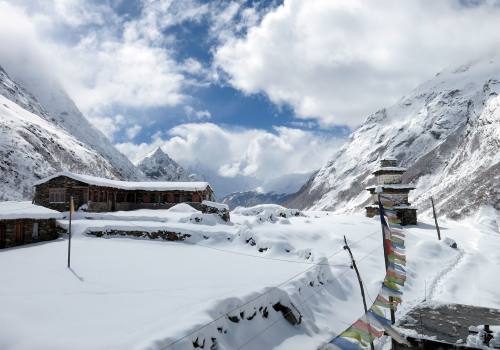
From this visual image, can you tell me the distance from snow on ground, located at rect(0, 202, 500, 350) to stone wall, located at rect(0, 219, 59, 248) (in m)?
1.01

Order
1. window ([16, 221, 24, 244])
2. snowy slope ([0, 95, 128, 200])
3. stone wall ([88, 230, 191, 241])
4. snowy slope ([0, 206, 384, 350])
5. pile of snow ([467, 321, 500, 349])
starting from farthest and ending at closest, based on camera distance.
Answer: snowy slope ([0, 95, 128, 200]) → stone wall ([88, 230, 191, 241]) → window ([16, 221, 24, 244]) → pile of snow ([467, 321, 500, 349]) → snowy slope ([0, 206, 384, 350])

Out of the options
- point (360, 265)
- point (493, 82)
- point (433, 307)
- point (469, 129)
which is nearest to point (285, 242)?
point (360, 265)

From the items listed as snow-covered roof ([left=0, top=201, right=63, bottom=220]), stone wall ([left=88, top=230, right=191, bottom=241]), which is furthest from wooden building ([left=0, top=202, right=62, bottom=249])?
stone wall ([left=88, top=230, right=191, bottom=241])

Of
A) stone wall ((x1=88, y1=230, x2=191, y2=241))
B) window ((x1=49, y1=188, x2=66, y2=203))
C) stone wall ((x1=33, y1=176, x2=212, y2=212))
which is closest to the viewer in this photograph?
stone wall ((x1=88, y1=230, x2=191, y2=241))

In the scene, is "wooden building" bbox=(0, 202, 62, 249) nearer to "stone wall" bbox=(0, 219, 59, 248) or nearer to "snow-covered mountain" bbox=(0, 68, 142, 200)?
"stone wall" bbox=(0, 219, 59, 248)

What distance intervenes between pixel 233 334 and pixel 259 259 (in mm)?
10061

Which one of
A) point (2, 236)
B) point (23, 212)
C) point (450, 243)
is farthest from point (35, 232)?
point (450, 243)

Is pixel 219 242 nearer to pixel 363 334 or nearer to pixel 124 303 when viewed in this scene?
pixel 124 303

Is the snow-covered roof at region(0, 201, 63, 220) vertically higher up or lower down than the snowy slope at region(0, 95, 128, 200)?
lower down

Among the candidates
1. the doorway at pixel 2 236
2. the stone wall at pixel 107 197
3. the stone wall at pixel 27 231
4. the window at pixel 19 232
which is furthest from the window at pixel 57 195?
the doorway at pixel 2 236

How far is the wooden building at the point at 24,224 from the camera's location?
23.0 m

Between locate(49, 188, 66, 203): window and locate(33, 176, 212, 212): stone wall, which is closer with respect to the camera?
locate(49, 188, 66, 203): window

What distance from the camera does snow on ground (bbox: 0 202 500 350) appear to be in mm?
9930

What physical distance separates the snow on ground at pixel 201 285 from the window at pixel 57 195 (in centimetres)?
581
